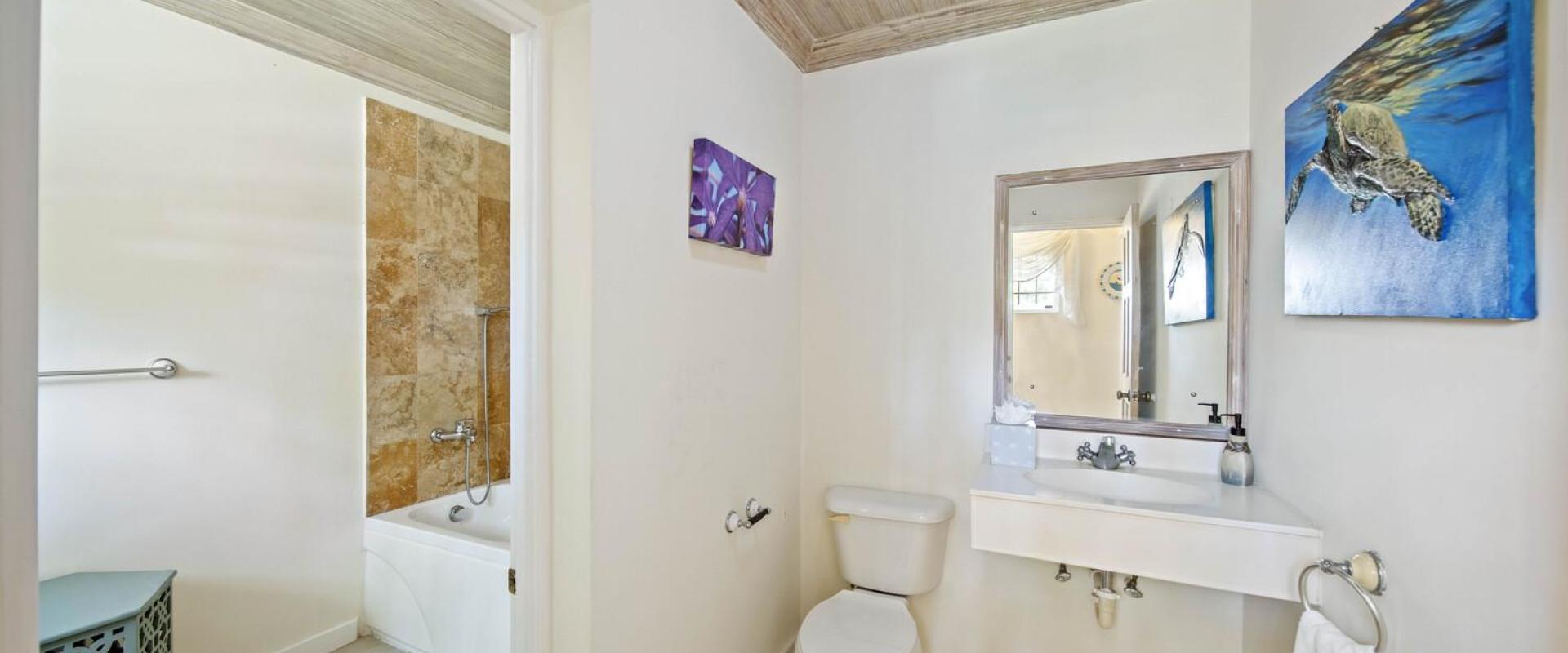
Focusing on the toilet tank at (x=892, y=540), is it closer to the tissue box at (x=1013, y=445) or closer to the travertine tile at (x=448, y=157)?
the tissue box at (x=1013, y=445)

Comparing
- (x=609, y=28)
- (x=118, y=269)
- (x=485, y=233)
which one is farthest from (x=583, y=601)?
(x=485, y=233)

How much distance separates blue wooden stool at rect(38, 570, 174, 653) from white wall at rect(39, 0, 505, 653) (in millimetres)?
139

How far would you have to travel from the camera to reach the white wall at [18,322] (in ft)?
1.67

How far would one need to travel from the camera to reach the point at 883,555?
6.38ft

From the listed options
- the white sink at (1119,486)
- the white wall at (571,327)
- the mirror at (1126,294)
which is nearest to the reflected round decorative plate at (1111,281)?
the mirror at (1126,294)

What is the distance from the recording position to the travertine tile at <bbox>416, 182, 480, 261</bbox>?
99.0 inches

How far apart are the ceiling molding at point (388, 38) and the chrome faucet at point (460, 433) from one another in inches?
57.4

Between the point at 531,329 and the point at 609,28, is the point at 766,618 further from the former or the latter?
the point at 609,28

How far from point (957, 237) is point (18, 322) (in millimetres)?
2089

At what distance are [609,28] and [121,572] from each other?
7.27ft

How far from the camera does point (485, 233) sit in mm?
2785

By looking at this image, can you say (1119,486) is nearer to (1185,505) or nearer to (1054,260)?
(1185,505)

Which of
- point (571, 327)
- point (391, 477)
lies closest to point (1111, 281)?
point (571, 327)

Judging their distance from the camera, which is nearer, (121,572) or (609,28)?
(609,28)
